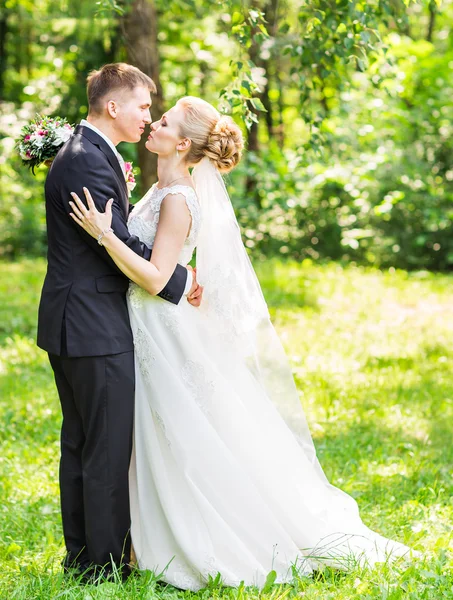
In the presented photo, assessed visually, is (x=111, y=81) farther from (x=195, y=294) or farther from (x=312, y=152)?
(x=312, y=152)

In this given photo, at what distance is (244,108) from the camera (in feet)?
13.0

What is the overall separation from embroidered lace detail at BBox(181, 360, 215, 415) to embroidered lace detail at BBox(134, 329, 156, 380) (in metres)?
0.16

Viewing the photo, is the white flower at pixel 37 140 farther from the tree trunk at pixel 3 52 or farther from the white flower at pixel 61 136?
the tree trunk at pixel 3 52

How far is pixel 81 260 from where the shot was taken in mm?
2986

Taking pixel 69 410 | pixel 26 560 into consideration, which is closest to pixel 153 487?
pixel 69 410

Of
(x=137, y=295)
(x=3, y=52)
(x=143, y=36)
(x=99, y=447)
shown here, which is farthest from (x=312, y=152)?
(x=3, y=52)

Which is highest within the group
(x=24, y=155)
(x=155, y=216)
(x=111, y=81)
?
(x=111, y=81)

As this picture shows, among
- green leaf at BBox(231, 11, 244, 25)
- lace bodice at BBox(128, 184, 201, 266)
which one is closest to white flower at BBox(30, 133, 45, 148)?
lace bodice at BBox(128, 184, 201, 266)

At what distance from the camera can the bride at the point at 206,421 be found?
10.4ft

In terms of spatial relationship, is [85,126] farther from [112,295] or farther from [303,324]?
[303,324]

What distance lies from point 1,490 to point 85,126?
230 centimetres

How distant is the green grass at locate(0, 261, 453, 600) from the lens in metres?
3.12

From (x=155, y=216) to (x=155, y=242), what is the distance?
0.57 ft

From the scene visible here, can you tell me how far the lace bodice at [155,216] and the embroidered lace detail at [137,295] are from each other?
19cm
